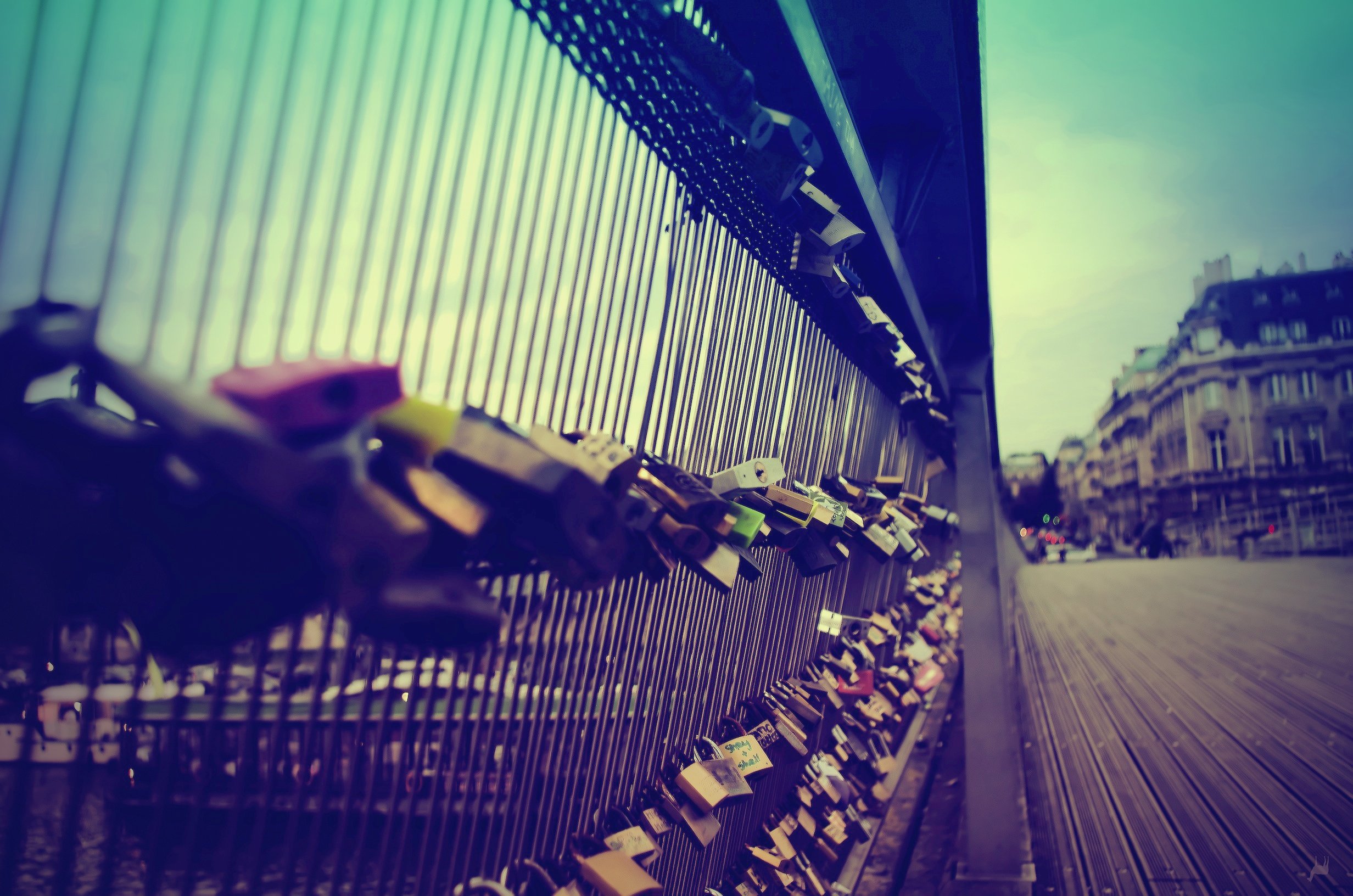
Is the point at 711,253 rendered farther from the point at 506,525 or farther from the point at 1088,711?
the point at 1088,711

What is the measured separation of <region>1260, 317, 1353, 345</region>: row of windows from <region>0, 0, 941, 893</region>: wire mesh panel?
78.1 m

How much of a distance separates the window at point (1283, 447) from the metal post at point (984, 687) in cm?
6770

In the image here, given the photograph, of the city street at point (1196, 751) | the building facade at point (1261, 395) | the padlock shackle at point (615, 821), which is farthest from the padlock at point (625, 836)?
the building facade at point (1261, 395)

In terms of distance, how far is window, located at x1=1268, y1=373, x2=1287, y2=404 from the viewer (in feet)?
196

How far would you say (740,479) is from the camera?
1.80 metres

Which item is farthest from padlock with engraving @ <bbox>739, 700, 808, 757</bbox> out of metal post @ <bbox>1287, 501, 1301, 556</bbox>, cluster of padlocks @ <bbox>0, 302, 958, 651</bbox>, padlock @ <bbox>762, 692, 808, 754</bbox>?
metal post @ <bbox>1287, 501, 1301, 556</bbox>

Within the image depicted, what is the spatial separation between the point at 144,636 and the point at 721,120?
1.42 metres

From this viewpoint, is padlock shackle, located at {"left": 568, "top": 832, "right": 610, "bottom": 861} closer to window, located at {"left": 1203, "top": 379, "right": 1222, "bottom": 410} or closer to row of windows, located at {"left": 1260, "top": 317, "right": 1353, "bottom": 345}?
window, located at {"left": 1203, "top": 379, "right": 1222, "bottom": 410}

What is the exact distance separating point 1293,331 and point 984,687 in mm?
75694

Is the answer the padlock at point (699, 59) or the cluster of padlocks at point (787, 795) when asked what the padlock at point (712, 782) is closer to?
the cluster of padlocks at point (787, 795)

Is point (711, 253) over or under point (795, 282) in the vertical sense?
under

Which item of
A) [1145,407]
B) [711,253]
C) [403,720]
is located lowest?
[403,720]

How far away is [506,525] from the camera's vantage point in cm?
106

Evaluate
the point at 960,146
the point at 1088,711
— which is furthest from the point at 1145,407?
the point at 960,146
